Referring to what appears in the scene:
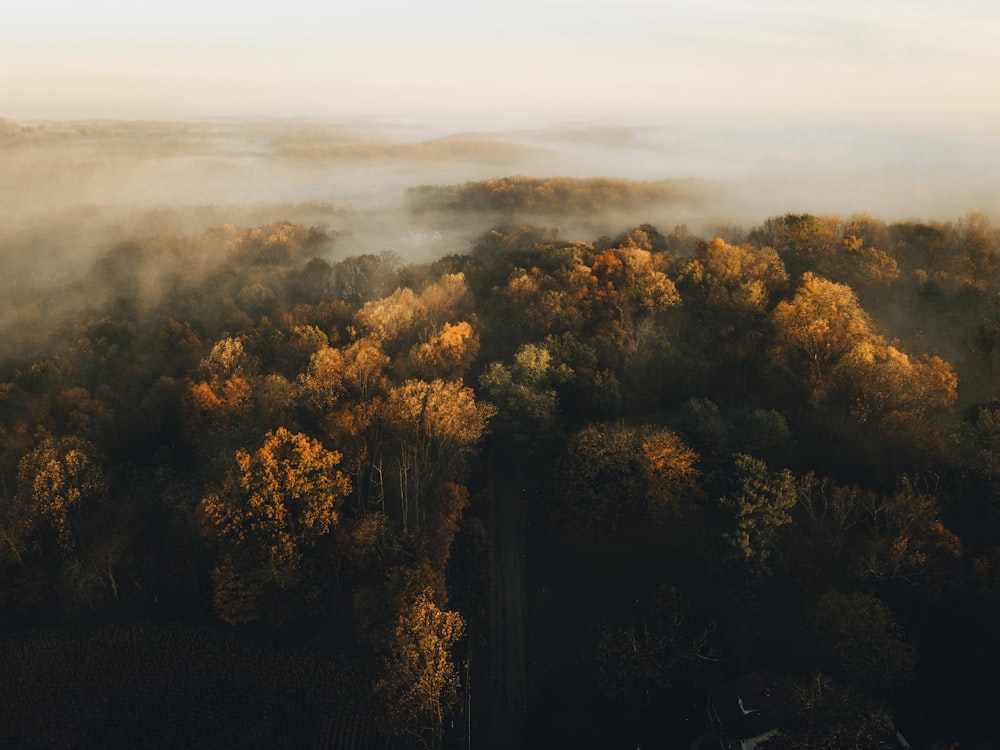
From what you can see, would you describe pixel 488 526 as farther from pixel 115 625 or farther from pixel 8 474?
pixel 8 474

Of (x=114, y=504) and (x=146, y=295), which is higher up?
(x=146, y=295)

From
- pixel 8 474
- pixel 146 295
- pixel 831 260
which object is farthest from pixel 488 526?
pixel 146 295

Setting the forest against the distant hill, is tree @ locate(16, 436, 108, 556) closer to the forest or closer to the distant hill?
the forest

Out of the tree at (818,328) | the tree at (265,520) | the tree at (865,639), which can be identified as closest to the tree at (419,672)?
the tree at (265,520)

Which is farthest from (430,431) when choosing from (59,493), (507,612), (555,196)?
(555,196)

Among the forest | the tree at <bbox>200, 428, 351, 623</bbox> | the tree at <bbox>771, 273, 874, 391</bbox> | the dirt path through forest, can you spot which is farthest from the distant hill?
the tree at <bbox>200, 428, 351, 623</bbox>

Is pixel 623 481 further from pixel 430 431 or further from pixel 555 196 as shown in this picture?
pixel 555 196
